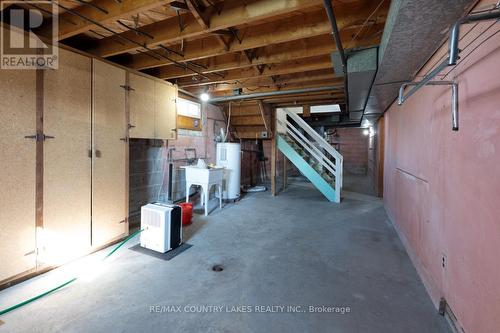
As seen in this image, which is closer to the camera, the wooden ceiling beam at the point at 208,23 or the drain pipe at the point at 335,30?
the drain pipe at the point at 335,30

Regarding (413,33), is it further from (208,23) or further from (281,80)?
(281,80)

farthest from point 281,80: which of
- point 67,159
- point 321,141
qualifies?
point 67,159

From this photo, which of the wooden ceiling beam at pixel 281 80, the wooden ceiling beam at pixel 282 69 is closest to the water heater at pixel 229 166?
the wooden ceiling beam at pixel 281 80

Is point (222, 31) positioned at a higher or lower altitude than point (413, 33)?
higher

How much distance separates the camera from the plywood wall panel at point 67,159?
209cm

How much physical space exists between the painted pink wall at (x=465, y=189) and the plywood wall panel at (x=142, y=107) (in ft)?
10.2

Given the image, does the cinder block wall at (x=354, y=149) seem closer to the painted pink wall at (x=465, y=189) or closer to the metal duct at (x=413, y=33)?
the metal duct at (x=413, y=33)

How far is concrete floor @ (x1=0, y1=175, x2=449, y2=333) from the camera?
1.53 metres

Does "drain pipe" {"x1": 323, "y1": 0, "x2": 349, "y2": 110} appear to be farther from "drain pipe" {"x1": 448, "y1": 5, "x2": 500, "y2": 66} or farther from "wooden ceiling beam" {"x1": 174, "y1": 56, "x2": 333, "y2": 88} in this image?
"drain pipe" {"x1": 448, "y1": 5, "x2": 500, "y2": 66}

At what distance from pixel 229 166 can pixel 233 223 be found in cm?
166

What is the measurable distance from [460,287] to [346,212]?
111 inches

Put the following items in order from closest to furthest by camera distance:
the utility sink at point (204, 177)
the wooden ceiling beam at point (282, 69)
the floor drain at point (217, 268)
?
the floor drain at point (217, 268)
the wooden ceiling beam at point (282, 69)
the utility sink at point (204, 177)

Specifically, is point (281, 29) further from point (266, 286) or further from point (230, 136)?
point (230, 136)

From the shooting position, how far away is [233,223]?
3.55 metres
